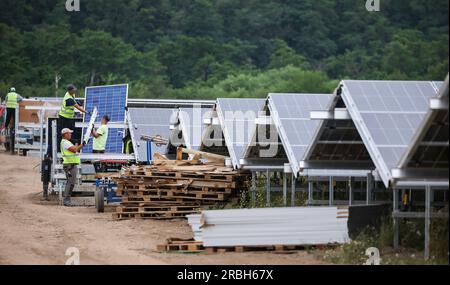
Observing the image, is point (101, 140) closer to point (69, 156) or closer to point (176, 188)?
point (69, 156)

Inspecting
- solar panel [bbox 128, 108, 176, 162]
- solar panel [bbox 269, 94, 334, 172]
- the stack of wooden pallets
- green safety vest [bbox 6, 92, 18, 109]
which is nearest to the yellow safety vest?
solar panel [bbox 128, 108, 176, 162]

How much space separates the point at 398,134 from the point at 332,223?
5.64 ft

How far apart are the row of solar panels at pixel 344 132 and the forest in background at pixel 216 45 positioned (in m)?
45.3

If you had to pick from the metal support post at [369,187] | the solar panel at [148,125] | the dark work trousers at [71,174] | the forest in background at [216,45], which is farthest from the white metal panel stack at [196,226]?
the forest in background at [216,45]

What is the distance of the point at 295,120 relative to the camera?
84.4ft

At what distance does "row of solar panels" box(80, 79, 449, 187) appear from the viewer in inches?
750

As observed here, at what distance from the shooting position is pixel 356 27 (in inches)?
4225

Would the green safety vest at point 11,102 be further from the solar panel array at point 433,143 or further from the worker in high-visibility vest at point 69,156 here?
the solar panel array at point 433,143

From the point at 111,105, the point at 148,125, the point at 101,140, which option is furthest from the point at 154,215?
the point at 111,105

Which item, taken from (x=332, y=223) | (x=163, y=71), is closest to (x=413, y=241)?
(x=332, y=223)

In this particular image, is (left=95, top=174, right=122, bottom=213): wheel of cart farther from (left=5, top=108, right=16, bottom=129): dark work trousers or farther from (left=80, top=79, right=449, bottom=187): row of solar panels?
(left=5, top=108, right=16, bottom=129): dark work trousers

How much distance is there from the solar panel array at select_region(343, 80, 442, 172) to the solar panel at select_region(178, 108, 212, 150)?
9730mm

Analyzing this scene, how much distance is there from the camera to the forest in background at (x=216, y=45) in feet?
282

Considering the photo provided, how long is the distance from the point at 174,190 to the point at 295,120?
3042mm
